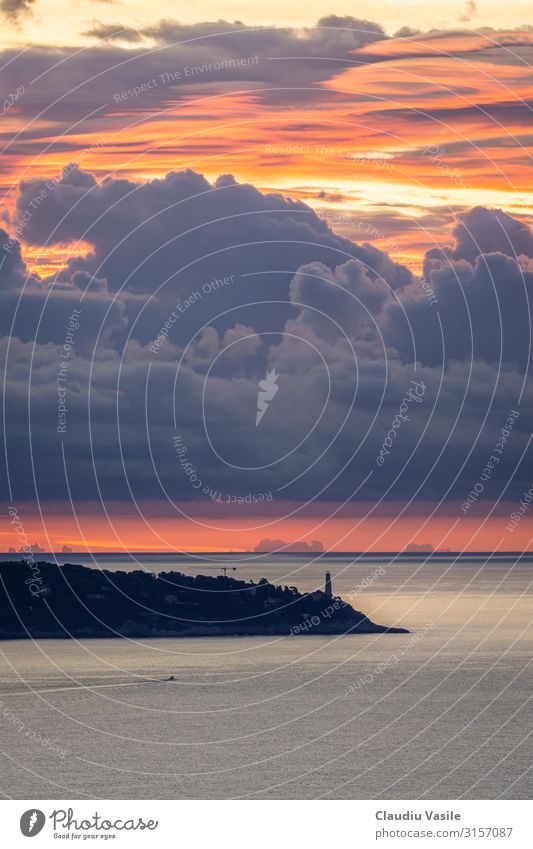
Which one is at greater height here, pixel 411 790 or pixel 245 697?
pixel 245 697

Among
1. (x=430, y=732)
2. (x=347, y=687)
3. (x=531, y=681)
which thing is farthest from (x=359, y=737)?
(x=531, y=681)

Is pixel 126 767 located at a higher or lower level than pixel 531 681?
lower

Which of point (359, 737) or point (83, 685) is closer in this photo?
point (359, 737)

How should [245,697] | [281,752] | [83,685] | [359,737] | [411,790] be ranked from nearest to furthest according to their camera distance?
[411,790] < [281,752] < [359,737] < [245,697] < [83,685]

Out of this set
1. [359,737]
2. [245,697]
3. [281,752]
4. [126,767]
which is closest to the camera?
[126,767]
